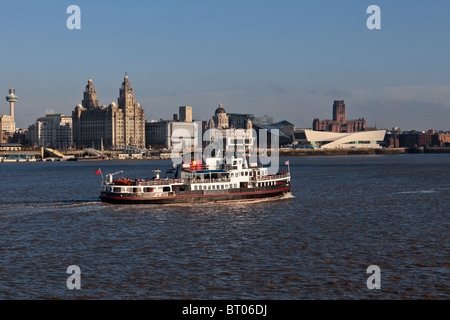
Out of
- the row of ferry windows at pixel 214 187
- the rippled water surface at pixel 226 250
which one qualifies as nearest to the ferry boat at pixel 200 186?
the row of ferry windows at pixel 214 187

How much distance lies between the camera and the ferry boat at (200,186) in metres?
64.5

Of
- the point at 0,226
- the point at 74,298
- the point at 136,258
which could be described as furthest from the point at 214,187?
the point at 74,298

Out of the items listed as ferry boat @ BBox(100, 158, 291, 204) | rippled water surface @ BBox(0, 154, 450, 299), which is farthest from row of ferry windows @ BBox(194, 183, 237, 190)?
rippled water surface @ BBox(0, 154, 450, 299)

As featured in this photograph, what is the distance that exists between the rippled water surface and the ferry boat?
1.81 metres

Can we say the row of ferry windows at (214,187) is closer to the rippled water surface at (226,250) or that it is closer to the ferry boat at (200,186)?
the ferry boat at (200,186)

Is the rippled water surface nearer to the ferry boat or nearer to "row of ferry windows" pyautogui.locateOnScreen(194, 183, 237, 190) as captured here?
the ferry boat

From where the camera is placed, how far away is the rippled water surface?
2909 cm

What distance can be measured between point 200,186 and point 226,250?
1127 inches

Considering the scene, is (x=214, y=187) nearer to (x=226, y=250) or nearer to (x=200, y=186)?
(x=200, y=186)

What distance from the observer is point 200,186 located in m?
66.7

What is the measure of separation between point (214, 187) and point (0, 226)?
25614 millimetres
